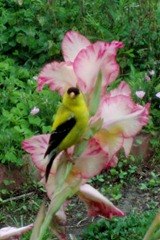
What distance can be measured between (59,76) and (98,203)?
0.53 feet

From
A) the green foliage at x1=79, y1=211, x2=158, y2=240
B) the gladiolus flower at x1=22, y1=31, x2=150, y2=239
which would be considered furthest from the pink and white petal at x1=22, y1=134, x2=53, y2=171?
the green foliage at x1=79, y1=211, x2=158, y2=240

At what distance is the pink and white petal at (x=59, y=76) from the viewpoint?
2.74 ft

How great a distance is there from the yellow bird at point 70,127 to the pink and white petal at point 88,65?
0.04 ft

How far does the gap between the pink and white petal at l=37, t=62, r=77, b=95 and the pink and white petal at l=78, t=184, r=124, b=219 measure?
129 millimetres

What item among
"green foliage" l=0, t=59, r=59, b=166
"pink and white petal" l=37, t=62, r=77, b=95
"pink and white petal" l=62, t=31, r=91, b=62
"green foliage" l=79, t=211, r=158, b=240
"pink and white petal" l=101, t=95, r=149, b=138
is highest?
"pink and white petal" l=62, t=31, r=91, b=62

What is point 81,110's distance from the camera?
83 cm

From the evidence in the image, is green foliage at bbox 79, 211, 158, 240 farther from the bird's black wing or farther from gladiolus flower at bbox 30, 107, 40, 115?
the bird's black wing

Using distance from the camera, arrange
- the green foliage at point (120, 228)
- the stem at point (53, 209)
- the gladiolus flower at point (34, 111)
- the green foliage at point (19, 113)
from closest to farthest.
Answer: the stem at point (53, 209) → the green foliage at point (120, 228) → the green foliage at point (19, 113) → the gladiolus flower at point (34, 111)

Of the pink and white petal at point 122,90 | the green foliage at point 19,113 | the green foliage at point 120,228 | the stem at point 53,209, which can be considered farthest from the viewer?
the green foliage at point 19,113

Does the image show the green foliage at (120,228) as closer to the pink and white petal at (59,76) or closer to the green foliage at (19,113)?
the green foliage at (19,113)

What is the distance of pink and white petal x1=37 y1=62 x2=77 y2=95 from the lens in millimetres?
834

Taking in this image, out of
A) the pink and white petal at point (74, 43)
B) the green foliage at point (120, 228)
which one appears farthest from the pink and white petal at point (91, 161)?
the green foliage at point (120, 228)

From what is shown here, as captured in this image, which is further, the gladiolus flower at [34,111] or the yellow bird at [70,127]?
the gladiolus flower at [34,111]

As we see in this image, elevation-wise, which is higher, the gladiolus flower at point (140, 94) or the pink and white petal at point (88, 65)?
the pink and white petal at point (88, 65)
